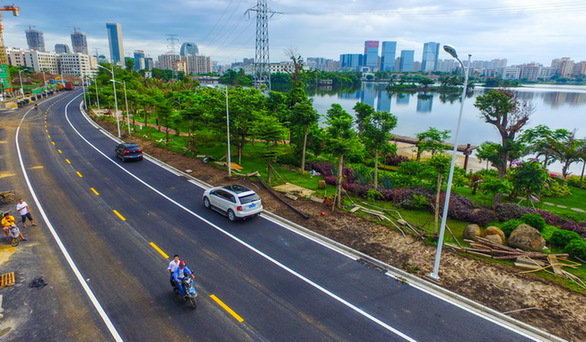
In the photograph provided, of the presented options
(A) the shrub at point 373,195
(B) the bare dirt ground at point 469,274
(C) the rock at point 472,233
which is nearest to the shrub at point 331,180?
(A) the shrub at point 373,195

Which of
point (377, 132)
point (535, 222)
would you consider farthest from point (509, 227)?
point (377, 132)

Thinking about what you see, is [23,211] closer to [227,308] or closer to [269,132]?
[227,308]

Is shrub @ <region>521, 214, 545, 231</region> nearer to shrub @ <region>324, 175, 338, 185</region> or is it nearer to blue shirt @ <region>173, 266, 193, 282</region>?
shrub @ <region>324, 175, 338, 185</region>

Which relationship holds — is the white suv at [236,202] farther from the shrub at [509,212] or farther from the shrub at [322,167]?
the shrub at [509,212]

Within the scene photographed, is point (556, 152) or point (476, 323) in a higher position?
point (556, 152)

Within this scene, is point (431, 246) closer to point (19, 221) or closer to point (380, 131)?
point (380, 131)

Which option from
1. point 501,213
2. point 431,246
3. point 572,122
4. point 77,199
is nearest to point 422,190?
point 501,213
